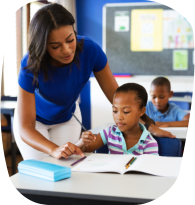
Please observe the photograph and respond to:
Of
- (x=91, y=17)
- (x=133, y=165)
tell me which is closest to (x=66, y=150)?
(x=133, y=165)

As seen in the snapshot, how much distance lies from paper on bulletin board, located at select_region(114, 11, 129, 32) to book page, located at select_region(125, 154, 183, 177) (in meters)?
4.18

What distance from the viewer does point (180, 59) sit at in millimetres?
4891

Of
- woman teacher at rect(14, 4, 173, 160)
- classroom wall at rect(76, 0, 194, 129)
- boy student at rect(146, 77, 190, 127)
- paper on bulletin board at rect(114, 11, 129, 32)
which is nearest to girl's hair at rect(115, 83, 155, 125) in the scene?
woman teacher at rect(14, 4, 173, 160)

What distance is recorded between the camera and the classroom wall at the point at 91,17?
5.25 metres

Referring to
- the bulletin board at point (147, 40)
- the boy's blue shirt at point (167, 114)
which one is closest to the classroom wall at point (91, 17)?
the bulletin board at point (147, 40)

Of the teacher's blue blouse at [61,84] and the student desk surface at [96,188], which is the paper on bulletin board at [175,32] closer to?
the teacher's blue blouse at [61,84]

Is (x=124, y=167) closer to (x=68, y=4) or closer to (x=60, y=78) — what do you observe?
(x=60, y=78)

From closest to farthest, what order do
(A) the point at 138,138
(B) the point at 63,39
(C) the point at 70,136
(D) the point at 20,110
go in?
(B) the point at 63,39
(D) the point at 20,110
(A) the point at 138,138
(C) the point at 70,136

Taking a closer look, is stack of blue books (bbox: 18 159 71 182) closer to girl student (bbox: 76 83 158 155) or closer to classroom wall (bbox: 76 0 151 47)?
girl student (bbox: 76 83 158 155)

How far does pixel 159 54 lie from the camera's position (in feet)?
16.3

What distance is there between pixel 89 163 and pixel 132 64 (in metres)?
4.13

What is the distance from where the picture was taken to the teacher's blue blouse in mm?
1306

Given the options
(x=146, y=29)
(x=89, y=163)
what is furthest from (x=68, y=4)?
(x=89, y=163)

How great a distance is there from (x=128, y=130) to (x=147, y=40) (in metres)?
3.77
